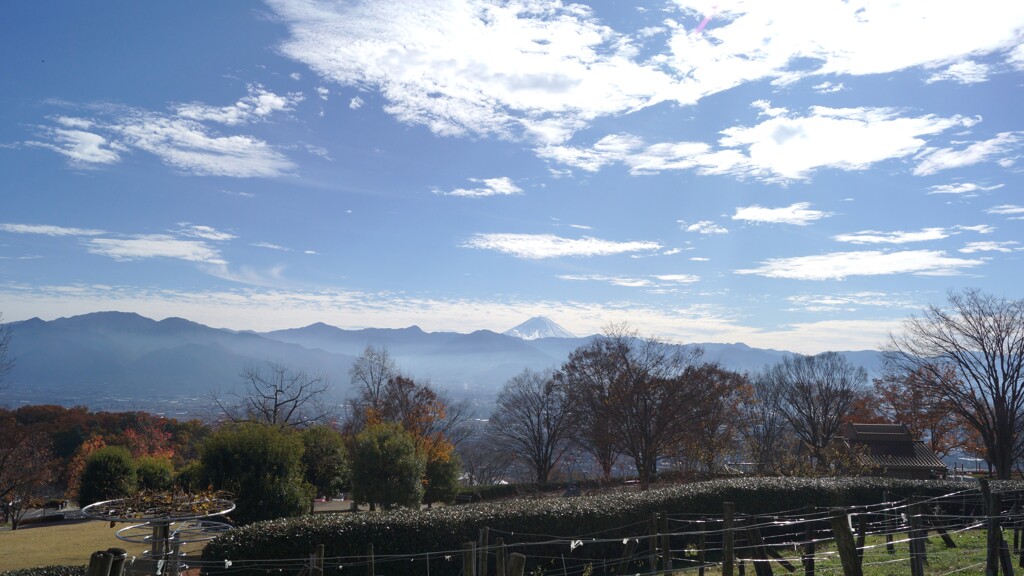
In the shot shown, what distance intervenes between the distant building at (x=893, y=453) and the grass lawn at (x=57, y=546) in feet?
97.6

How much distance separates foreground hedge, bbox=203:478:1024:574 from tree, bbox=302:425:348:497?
12475mm

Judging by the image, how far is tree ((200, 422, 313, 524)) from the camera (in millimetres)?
18750

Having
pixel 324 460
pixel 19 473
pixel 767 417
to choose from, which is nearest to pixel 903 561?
pixel 324 460

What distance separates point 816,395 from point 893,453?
15922 millimetres

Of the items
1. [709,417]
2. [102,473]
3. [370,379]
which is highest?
[370,379]

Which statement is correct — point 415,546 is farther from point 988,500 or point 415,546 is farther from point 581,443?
point 581,443

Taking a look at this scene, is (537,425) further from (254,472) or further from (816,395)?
(254,472)

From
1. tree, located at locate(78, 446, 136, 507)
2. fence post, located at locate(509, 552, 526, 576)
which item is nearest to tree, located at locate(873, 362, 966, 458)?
fence post, located at locate(509, 552, 526, 576)

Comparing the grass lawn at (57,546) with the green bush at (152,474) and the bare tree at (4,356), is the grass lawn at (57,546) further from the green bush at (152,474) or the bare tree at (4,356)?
the bare tree at (4,356)

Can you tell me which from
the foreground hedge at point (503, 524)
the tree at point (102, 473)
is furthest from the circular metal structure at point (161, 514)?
the tree at point (102, 473)

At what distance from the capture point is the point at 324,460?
2522 centimetres

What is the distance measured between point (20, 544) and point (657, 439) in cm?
2634

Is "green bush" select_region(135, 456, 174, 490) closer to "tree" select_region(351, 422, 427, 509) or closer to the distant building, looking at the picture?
"tree" select_region(351, 422, 427, 509)

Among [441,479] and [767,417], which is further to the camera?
[767,417]
